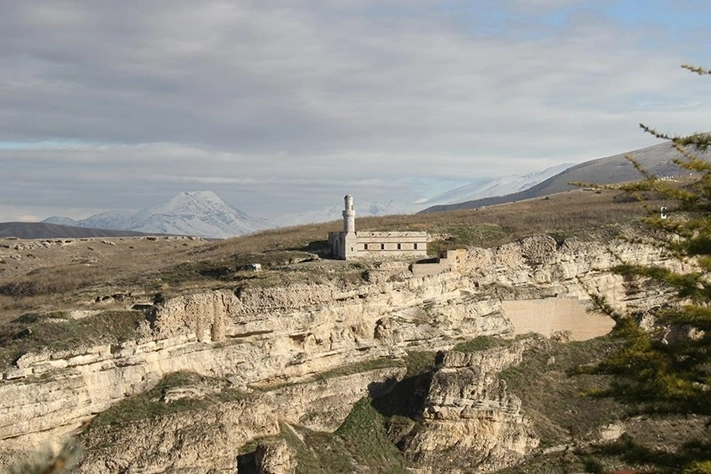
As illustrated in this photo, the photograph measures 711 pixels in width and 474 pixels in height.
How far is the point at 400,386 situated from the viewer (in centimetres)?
4369

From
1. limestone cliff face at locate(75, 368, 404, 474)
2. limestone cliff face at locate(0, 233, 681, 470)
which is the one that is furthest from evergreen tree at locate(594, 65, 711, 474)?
limestone cliff face at locate(75, 368, 404, 474)

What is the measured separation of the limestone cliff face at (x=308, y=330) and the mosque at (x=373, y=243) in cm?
259

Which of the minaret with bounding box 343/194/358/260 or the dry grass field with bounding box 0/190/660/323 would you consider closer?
the dry grass field with bounding box 0/190/660/323

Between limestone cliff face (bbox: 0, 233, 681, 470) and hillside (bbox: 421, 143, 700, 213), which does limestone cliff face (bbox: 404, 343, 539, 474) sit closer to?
limestone cliff face (bbox: 0, 233, 681, 470)

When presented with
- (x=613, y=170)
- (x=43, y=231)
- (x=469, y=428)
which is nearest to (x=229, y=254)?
(x=469, y=428)

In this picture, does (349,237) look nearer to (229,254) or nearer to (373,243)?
(373,243)

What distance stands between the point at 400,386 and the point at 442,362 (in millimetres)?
2064

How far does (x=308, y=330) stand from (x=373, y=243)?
31.2 ft

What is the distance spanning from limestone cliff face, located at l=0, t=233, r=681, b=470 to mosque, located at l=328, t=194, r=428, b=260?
102 inches

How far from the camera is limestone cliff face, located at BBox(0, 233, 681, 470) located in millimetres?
32812

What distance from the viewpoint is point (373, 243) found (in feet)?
167

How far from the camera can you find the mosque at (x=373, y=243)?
165ft

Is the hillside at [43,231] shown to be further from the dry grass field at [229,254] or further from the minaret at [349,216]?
the minaret at [349,216]

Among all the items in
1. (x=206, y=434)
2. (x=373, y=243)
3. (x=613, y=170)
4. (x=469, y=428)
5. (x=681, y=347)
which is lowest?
(x=469, y=428)
